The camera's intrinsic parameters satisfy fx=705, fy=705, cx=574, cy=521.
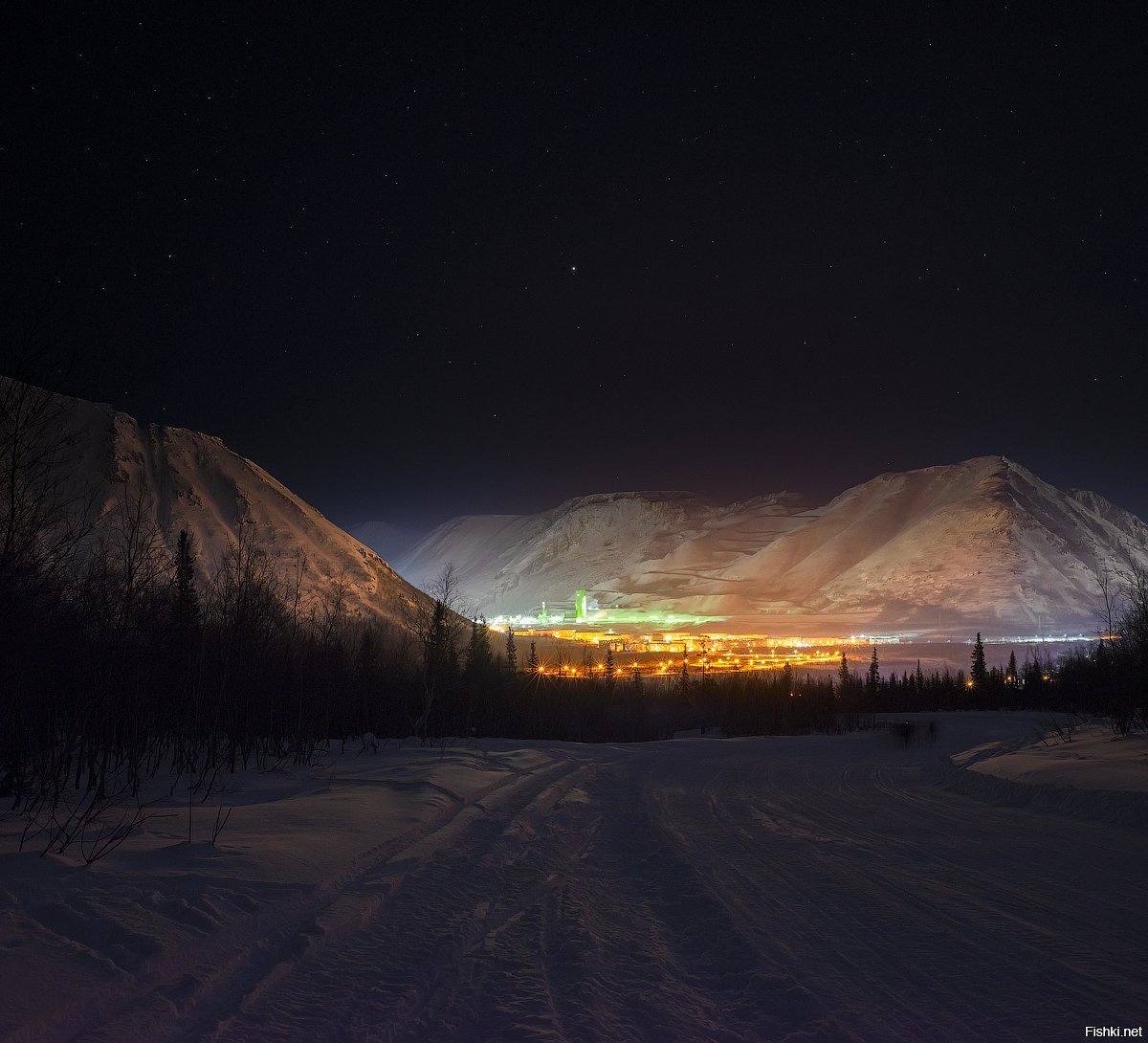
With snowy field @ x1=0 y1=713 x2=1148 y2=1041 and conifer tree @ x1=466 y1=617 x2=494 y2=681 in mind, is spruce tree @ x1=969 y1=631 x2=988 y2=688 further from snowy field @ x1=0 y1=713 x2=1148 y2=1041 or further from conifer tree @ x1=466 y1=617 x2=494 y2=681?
snowy field @ x1=0 y1=713 x2=1148 y2=1041

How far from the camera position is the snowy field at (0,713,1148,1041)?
3.71 m

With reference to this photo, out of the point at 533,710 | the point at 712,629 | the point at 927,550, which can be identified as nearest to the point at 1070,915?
the point at 533,710

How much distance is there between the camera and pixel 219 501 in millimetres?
108875

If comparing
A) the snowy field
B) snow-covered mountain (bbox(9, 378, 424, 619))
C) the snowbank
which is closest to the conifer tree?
snow-covered mountain (bbox(9, 378, 424, 619))

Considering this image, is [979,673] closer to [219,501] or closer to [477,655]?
[477,655]

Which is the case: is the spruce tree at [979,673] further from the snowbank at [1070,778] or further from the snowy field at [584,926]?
the snowy field at [584,926]

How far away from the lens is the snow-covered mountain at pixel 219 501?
94.7 metres

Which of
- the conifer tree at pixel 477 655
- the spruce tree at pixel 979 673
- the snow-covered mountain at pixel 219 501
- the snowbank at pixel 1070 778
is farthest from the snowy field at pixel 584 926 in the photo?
the snow-covered mountain at pixel 219 501

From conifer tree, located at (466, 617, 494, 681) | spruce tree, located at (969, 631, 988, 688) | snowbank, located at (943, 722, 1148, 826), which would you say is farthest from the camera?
spruce tree, located at (969, 631, 988, 688)

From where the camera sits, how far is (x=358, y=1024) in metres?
3.61

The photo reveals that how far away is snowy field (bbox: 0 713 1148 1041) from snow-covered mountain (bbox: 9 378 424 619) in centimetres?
8382

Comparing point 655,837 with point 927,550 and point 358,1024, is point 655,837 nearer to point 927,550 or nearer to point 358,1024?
point 358,1024

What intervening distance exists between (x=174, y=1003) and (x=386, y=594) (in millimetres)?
105530

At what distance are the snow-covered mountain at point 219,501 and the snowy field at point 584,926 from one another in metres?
83.8
